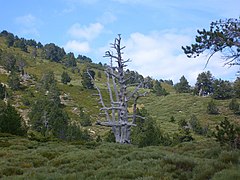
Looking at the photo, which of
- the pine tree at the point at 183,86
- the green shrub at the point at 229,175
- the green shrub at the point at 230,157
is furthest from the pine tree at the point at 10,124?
the pine tree at the point at 183,86

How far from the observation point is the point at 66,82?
12162 centimetres

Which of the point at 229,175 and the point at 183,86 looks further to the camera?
the point at 183,86

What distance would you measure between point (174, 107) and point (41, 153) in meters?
91.3

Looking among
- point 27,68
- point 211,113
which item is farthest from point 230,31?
point 27,68

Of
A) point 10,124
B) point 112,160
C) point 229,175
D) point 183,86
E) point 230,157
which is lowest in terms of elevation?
point 112,160

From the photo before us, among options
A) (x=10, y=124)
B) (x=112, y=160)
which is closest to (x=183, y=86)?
(x=10, y=124)

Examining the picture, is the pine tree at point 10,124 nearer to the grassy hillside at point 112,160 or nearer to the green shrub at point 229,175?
the grassy hillside at point 112,160

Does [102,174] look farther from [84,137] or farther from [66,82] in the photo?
[66,82]

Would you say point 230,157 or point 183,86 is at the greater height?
point 183,86

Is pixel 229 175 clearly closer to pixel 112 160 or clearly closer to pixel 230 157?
pixel 230 157

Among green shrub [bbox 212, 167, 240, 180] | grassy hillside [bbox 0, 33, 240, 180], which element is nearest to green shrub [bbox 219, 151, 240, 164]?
grassy hillside [bbox 0, 33, 240, 180]

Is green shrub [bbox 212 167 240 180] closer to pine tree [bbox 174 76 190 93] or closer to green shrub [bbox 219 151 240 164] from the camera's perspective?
green shrub [bbox 219 151 240 164]

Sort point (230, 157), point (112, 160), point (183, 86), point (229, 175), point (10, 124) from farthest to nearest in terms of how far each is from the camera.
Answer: point (183, 86) → point (10, 124) → point (112, 160) → point (230, 157) → point (229, 175)

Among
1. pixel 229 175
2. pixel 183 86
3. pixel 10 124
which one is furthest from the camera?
pixel 183 86
